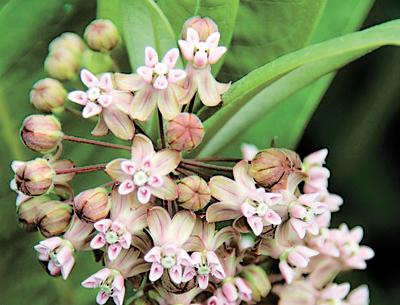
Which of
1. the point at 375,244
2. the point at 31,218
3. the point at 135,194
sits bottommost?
the point at 375,244

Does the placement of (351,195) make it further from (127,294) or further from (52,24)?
(52,24)

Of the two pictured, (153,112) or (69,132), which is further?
(69,132)

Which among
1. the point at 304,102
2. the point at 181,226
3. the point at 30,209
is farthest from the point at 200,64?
the point at 304,102

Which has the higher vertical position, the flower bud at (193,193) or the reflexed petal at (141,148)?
the reflexed petal at (141,148)

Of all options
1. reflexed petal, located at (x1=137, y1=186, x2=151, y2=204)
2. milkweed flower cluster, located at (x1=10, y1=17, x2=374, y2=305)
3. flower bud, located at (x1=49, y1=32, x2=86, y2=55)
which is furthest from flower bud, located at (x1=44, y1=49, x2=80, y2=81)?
reflexed petal, located at (x1=137, y1=186, x2=151, y2=204)

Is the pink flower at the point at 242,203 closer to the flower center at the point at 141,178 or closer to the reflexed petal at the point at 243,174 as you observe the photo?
the reflexed petal at the point at 243,174

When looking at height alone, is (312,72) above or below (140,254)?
above

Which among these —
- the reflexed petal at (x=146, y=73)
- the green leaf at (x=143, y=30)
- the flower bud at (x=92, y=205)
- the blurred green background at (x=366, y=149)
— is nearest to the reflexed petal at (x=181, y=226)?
the flower bud at (x=92, y=205)

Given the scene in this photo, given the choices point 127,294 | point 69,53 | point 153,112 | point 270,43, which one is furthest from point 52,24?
point 127,294

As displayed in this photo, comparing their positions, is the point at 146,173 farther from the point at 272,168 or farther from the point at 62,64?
the point at 62,64
